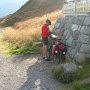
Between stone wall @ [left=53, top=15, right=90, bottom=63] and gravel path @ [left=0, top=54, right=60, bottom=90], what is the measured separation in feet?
4.09

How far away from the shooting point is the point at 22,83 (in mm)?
12586

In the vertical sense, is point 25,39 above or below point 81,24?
below

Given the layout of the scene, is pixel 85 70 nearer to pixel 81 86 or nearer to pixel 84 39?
pixel 84 39

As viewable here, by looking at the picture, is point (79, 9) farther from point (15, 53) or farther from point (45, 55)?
point (15, 53)

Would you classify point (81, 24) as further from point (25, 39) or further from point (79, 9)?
point (25, 39)

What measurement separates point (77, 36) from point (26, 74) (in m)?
2.86

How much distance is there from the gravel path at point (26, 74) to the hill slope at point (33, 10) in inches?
1518

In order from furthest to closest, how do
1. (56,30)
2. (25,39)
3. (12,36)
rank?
(12,36) < (25,39) < (56,30)

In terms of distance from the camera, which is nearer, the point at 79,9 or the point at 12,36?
the point at 79,9

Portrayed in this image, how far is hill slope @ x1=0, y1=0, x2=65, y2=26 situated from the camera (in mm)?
56844

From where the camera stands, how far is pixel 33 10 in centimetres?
6444

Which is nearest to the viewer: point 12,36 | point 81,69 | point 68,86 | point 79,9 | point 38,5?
point 68,86

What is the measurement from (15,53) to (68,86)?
26.3ft

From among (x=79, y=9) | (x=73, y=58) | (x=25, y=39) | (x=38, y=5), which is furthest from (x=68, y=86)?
(x=38, y=5)
